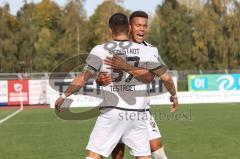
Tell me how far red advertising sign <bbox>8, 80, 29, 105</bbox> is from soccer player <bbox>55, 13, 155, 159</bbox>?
25.9 m

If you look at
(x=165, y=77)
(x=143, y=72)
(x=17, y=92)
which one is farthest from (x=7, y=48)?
(x=143, y=72)

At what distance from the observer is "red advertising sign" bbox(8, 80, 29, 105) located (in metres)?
31.2

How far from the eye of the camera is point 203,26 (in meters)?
59.9

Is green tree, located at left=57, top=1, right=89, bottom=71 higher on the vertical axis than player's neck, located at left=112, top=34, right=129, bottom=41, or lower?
higher

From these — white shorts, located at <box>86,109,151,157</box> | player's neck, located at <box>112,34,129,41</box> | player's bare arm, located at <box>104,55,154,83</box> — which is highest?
player's neck, located at <box>112,34,129,41</box>

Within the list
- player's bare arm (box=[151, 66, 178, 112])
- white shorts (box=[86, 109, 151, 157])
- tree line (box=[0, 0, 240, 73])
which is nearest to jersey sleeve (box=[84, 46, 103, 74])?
white shorts (box=[86, 109, 151, 157])

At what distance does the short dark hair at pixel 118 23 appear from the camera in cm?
555


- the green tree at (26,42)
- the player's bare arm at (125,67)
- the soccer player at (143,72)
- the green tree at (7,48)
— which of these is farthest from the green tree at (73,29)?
the player's bare arm at (125,67)

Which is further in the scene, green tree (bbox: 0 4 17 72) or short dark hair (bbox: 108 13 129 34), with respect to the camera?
green tree (bbox: 0 4 17 72)

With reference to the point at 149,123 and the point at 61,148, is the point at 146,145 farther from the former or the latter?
the point at 61,148

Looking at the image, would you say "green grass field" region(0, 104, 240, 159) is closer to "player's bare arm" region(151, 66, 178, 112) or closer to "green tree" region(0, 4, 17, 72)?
"player's bare arm" region(151, 66, 178, 112)

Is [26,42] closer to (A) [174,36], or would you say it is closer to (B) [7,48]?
(B) [7,48]

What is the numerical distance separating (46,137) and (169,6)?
195 ft

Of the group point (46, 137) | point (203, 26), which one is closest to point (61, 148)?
point (46, 137)
